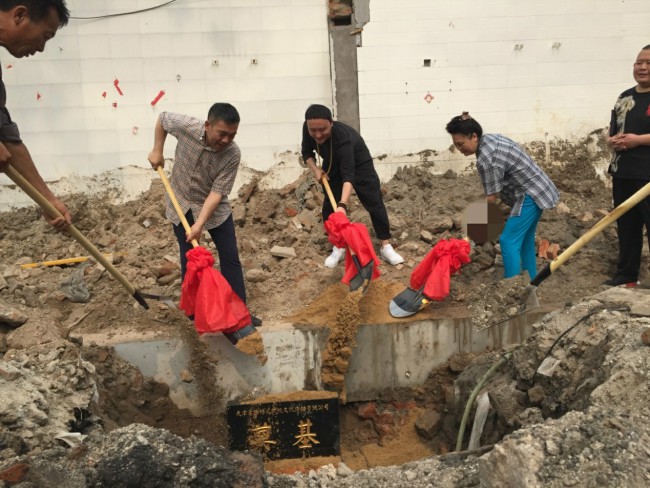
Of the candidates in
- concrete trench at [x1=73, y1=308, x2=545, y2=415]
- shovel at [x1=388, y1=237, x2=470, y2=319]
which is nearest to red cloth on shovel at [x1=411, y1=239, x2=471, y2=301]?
shovel at [x1=388, y1=237, x2=470, y2=319]

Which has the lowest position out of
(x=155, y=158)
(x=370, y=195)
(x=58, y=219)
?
(x=370, y=195)

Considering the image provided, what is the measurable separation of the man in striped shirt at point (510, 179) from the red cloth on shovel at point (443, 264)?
1.10ft

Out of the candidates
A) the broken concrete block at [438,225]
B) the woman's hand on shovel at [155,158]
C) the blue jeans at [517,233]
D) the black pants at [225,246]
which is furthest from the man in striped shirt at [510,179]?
the woman's hand on shovel at [155,158]

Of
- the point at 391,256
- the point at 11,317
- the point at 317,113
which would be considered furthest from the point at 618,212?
the point at 11,317

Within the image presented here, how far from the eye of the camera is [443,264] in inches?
175

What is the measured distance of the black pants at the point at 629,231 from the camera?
443cm

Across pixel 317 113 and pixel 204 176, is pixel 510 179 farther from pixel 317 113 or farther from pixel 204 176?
pixel 204 176

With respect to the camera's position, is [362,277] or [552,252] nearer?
[362,277]

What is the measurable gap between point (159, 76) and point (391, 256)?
3.25 metres

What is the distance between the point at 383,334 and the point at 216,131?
2.05 metres

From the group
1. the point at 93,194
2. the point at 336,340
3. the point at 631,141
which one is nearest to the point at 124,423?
the point at 336,340

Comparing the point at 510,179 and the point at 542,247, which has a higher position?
the point at 510,179

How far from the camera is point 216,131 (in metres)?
3.68

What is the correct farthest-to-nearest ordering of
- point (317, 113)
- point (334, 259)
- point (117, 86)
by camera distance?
point (117, 86)
point (334, 259)
point (317, 113)
